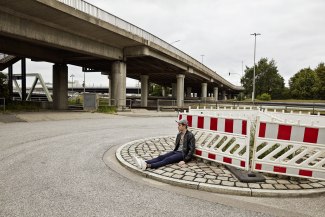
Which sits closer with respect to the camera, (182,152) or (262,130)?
(262,130)

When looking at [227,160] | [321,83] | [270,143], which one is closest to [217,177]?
[227,160]

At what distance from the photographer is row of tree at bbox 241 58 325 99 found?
63875mm

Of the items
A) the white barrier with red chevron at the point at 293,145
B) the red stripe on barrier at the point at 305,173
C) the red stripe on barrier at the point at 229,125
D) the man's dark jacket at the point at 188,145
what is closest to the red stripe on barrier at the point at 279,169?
the white barrier with red chevron at the point at 293,145

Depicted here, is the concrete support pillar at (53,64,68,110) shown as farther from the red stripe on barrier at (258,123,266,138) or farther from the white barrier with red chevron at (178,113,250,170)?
the red stripe on barrier at (258,123,266,138)

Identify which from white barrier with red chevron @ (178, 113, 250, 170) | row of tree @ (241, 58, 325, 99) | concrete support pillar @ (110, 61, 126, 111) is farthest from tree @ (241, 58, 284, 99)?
white barrier with red chevron @ (178, 113, 250, 170)

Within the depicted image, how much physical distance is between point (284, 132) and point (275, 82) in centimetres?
9028

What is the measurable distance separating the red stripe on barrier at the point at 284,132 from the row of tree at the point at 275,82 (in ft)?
219

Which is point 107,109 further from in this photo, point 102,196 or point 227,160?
point 102,196

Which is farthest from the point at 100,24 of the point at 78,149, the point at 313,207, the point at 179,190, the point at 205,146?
the point at 313,207

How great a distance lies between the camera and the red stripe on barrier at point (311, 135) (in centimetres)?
466

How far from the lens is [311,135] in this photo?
469 cm

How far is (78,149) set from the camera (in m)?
7.61

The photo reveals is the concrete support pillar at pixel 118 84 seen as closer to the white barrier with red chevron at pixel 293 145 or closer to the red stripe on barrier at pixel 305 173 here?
the white barrier with red chevron at pixel 293 145

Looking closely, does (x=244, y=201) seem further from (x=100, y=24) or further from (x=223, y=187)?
(x=100, y=24)
